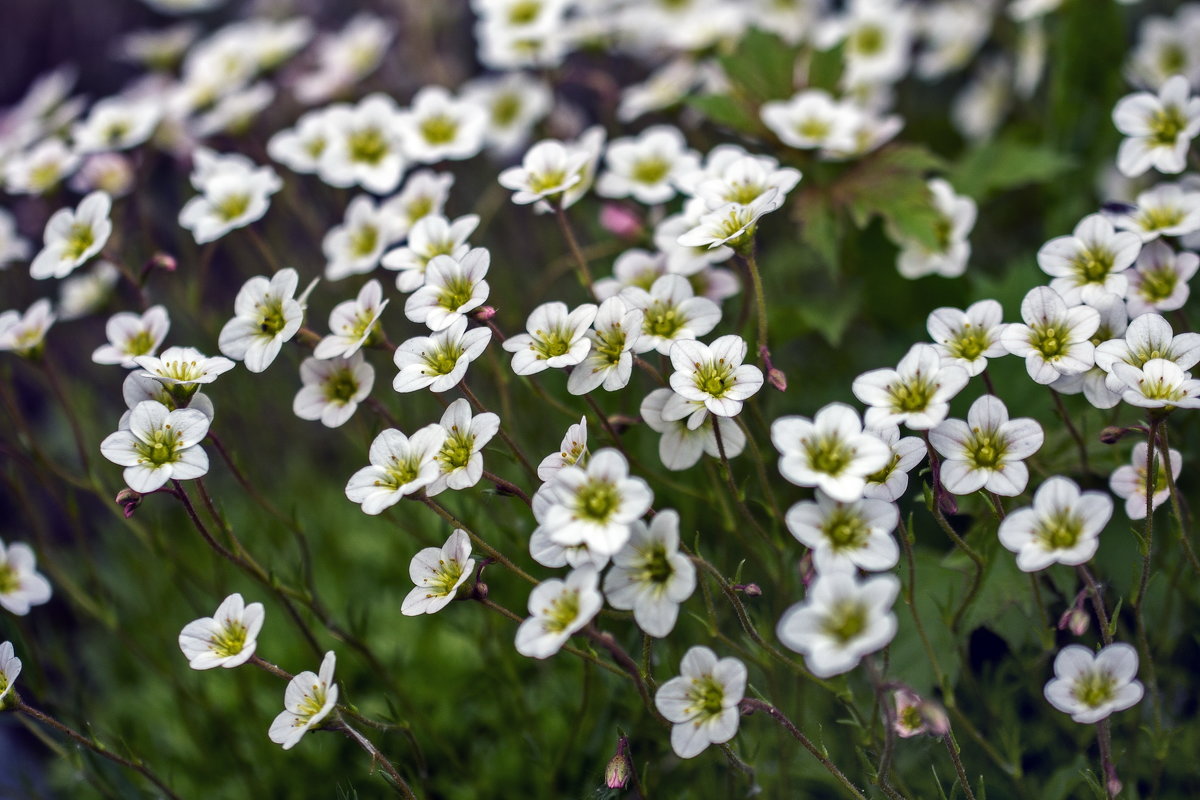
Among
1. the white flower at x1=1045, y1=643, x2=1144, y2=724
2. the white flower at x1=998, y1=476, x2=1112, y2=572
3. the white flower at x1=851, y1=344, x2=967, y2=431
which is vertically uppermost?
the white flower at x1=851, y1=344, x2=967, y2=431

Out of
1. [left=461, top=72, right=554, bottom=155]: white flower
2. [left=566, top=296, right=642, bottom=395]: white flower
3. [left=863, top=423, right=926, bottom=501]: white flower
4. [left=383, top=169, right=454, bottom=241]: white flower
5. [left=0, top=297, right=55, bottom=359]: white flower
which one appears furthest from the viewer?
[left=461, top=72, right=554, bottom=155]: white flower

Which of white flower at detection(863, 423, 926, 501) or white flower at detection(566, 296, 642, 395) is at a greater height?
white flower at detection(566, 296, 642, 395)

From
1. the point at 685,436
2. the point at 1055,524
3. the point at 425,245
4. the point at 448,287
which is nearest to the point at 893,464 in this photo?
the point at 1055,524

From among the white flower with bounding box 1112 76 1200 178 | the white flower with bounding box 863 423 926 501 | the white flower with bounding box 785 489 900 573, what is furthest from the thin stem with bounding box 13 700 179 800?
the white flower with bounding box 1112 76 1200 178

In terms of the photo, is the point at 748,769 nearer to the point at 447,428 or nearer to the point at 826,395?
the point at 447,428

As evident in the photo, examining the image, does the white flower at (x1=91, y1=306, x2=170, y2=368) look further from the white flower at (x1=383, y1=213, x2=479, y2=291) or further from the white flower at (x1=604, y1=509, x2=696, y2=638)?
the white flower at (x1=604, y1=509, x2=696, y2=638)

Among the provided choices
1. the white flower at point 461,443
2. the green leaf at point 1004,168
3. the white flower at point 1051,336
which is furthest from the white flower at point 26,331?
the green leaf at point 1004,168

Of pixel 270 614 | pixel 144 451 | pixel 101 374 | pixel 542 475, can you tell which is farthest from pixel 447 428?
pixel 101 374

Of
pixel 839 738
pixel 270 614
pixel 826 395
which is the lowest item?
pixel 270 614

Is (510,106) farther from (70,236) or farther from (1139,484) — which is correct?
(1139,484)
